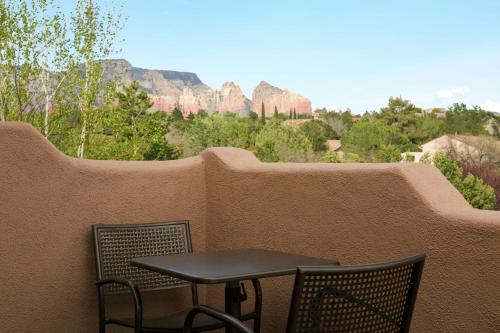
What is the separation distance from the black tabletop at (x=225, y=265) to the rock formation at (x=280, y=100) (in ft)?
341

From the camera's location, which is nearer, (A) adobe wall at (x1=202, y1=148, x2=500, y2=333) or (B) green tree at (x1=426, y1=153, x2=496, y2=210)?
(A) adobe wall at (x1=202, y1=148, x2=500, y2=333)

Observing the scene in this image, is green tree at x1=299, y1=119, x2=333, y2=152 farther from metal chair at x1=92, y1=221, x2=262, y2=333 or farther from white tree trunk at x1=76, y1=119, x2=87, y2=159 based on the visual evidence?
metal chair at x1=92, y1=221, x2=262, y2=333

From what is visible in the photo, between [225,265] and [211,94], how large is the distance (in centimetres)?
10610

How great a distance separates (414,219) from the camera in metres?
3.43

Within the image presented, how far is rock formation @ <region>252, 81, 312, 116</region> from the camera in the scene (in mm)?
108306

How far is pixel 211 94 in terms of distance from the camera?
4272 inches

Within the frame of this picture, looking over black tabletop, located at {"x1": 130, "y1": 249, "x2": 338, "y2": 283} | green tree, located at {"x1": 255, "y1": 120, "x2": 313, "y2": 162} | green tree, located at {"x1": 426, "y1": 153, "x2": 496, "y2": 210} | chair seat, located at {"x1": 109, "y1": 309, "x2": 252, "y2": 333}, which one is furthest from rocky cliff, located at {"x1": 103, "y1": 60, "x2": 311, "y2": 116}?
black tabletop, located at {"x1": 130, "y1": 249, "x2": 338, "y2": 283}

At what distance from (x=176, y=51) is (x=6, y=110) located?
5649 cm

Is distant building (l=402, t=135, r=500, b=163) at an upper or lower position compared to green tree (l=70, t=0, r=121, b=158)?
lower

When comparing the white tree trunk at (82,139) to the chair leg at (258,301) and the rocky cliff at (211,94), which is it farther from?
the rocky cliff at (211,94)

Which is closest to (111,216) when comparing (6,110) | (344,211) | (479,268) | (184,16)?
(344,211)

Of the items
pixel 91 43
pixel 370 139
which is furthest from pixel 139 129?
pixel 370 139

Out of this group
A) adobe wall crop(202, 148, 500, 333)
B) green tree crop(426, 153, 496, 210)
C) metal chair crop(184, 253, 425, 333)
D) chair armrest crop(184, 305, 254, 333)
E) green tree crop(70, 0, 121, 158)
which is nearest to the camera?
metal chair crop(184, 253, 425, 333)

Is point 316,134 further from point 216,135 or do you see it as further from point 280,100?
point 280,100
